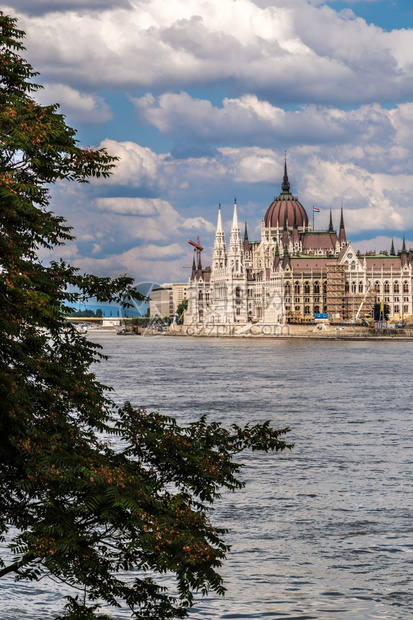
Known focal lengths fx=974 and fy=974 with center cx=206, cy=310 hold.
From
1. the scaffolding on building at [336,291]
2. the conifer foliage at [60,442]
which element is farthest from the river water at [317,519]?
the scaffolding on building at [336,291]

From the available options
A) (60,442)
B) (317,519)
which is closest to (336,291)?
(317,519)

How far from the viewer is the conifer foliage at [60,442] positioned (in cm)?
1010

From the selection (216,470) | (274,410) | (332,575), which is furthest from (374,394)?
(216,470)

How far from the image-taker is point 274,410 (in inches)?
1790

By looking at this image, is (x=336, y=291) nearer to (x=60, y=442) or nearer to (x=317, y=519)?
(x=317, y=519)

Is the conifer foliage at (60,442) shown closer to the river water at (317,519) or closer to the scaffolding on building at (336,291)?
the river water at (317,519)

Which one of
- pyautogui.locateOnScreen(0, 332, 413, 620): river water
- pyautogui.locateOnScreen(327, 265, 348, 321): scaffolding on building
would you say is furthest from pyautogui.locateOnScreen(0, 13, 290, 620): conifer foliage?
pyautogui.locateOnScreen(327, 265, 348, 321): scaffolding on building

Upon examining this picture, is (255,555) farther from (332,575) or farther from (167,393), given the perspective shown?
(167,393)

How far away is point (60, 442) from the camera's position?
11008 mm

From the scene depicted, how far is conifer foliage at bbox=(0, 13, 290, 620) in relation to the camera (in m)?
10.1

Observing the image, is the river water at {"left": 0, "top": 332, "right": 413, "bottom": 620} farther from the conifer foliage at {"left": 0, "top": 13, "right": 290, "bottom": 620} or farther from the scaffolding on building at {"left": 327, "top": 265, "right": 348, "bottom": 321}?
the scaffolding on building at {"left": 327, "top": 265, "right": 348, "bottom": 321}

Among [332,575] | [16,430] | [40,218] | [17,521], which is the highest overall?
[40,218]

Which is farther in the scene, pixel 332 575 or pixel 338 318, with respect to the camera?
pixel 338 318

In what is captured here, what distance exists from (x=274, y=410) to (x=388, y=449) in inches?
564
